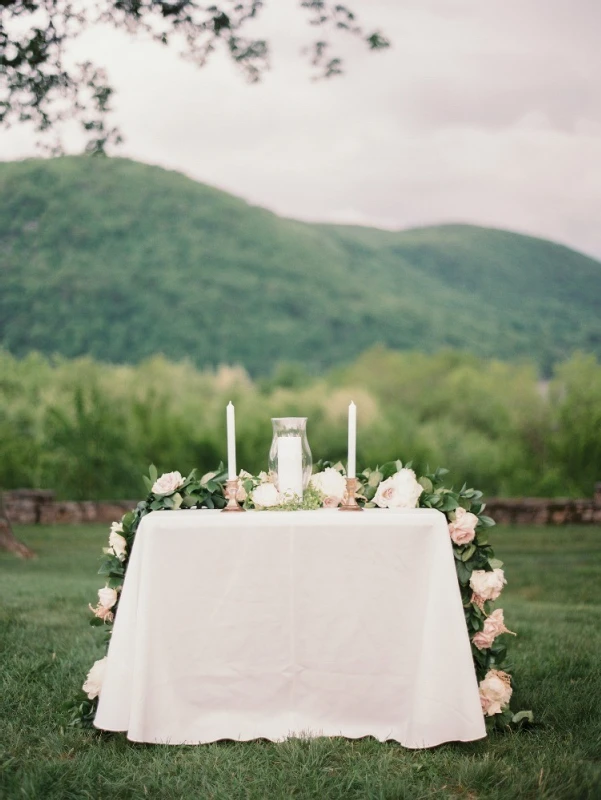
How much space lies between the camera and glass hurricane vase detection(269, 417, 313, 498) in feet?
9.16

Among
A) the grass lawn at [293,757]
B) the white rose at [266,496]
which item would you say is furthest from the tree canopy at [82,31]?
the white rose at [266,496]

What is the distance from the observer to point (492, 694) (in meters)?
2.79

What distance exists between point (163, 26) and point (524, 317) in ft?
42.6

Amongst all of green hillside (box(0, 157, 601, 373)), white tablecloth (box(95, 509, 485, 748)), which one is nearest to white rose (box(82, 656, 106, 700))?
white tablecloth (box(95, 509, 485, 748))

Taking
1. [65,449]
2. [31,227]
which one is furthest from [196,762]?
[31,227]

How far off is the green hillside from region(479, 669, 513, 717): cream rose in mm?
14497

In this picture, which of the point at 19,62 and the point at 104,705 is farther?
the point at 19,62

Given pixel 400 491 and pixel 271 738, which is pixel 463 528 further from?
pixel 271 738

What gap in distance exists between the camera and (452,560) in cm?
259

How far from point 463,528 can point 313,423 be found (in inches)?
501

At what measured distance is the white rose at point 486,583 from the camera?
2.75 metres

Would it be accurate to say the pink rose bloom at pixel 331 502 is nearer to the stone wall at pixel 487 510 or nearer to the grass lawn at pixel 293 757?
the grass lawn at pixel 293 757

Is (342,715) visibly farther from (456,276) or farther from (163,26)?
(456,276)

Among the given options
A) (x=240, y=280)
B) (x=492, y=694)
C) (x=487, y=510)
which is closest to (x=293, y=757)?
(x=492, y=694)
